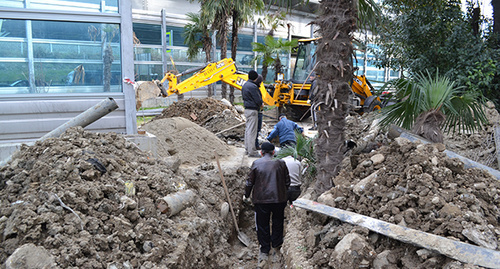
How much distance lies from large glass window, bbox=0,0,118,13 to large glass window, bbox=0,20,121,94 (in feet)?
0.85

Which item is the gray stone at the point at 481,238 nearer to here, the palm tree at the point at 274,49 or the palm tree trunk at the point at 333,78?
the palm tree trunk at the point at 333,78

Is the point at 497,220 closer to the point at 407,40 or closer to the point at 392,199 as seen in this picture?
the point at 392,199

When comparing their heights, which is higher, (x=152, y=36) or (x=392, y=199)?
(x=152, y=36)

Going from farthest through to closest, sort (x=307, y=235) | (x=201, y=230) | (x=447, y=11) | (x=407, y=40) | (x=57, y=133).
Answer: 1. (x=407, y=40)
2. (x=447, y=11)
3. (x=57, y=133)
4. (x=201, y=230)
5. (x=307, y=235)

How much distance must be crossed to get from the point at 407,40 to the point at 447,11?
1.15 meters

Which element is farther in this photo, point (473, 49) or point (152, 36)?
point (152, 36)

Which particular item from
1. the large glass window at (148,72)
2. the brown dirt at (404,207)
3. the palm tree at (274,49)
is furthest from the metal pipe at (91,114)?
the large glass window at (148,72)

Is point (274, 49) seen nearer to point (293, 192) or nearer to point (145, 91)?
point (145, 91)

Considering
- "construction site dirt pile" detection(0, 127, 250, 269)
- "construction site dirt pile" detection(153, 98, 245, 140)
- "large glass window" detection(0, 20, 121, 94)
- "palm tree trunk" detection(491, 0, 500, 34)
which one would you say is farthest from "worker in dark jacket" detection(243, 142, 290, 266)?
"palm tree trunk" detection(491, 0, 500, 34)

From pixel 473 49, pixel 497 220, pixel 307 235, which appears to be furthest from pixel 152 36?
pixel 497 220

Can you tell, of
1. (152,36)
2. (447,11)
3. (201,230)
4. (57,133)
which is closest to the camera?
(201,230)

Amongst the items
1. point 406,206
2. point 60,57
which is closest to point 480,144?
point 406,206

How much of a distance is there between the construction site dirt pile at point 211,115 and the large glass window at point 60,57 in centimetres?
520

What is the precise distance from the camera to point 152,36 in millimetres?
20219
